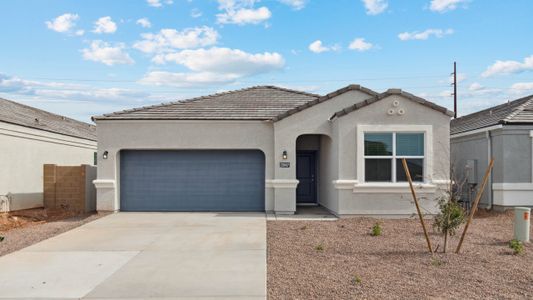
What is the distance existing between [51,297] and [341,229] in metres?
7.33

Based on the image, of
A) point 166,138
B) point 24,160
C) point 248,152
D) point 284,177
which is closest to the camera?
point 284,177

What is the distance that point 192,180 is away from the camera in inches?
619

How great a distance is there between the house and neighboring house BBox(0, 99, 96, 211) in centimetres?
355

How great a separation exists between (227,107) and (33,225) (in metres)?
7.25

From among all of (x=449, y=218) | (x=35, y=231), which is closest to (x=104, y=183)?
(x=35, y=231)

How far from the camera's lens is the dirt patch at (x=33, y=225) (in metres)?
10.4

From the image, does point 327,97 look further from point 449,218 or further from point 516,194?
point 449,218

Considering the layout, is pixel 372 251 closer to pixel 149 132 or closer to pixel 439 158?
pixel 439 158

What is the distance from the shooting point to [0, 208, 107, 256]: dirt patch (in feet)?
34.2

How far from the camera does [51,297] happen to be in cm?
627

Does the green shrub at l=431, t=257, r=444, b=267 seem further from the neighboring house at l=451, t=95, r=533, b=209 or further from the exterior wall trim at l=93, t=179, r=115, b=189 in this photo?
the exterior wall trim at l=93, t=179, r=115, b=189

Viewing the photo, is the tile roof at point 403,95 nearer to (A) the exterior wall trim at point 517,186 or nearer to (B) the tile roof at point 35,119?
(A) the exterior wall trim at point 517,186

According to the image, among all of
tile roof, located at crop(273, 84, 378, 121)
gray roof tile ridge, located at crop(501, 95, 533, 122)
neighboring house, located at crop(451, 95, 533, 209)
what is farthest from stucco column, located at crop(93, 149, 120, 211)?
gray roof tile ridge, located at crop(501, 95, 533, 122)

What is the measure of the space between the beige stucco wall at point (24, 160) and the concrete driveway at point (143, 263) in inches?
210
